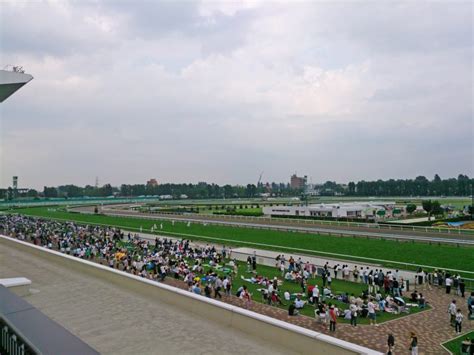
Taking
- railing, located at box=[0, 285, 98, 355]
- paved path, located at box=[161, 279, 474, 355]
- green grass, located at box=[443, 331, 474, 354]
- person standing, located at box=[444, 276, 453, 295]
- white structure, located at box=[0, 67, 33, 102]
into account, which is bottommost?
green grass, located at box=[443, 331, 474, 354]

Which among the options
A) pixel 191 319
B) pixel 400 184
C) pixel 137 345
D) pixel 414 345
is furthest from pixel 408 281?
pixel 400 184

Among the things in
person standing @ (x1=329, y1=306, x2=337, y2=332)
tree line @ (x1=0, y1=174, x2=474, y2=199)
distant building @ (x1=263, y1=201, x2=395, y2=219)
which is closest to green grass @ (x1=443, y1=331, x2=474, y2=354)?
person standing @ (x1=329, y1=306, x2=337, y2=332)

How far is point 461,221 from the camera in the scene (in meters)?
44.1

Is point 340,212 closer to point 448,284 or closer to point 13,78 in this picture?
point 448,284

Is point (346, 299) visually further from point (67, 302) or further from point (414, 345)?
point (67, 302)

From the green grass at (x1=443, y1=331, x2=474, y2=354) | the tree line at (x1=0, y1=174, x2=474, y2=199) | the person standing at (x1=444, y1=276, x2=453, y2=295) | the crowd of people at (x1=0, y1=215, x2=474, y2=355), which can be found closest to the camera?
the green grass at (x1=443, y1=331, x2=474, y2=354)

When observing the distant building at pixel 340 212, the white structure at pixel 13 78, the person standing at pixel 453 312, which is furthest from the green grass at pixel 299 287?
the distant building at pixel 340 212

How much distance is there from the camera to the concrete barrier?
7113mm

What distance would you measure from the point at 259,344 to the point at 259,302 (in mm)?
7859

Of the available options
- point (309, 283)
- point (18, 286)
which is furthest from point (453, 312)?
point (18, 286)

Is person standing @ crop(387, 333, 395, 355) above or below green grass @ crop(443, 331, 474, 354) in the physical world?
above

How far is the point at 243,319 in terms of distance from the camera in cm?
875

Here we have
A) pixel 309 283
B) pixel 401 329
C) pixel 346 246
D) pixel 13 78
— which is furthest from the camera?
pixel 346 246

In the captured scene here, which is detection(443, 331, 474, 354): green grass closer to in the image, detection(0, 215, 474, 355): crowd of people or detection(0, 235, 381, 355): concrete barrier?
detection(0, 215, 474, 355): crowd of people
